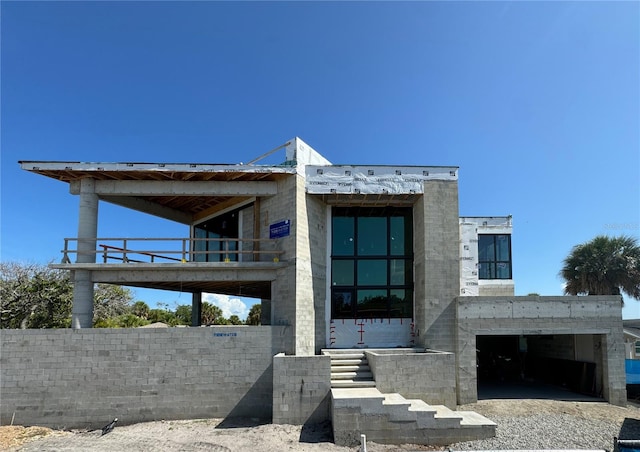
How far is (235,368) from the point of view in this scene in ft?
41.3

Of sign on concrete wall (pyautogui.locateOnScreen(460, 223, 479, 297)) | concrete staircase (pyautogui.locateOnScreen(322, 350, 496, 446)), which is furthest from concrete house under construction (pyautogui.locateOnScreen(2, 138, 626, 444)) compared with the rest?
sign on concrete wall (pyautogui.locateOnScreen(460, 223, 479, 297))

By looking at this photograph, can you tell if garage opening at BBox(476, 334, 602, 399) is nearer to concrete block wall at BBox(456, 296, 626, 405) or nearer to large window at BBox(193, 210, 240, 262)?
concrete block wall at BBox(456, 296, 626, 405)

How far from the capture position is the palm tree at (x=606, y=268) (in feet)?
62.2

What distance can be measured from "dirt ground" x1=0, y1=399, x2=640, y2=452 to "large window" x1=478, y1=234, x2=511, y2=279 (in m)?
8.76

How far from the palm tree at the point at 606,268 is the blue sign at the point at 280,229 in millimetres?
15448

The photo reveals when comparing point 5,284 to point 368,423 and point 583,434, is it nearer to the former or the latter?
point 368,423

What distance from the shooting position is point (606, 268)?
1945 centimetres

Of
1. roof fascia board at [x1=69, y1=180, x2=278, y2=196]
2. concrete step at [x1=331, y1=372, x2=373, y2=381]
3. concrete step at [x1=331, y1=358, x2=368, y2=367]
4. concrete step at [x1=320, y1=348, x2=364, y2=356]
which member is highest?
roof fascia board at [x1=69, y1=180, x2=278, y2=196]

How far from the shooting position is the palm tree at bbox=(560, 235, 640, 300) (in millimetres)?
18953

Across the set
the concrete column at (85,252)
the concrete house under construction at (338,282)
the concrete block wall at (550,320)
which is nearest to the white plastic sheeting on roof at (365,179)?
the concrete house under construction at (338,282)

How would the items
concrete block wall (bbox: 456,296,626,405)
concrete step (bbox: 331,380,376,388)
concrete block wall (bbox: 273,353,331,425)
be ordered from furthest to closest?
concrete block wall (bbox: 456,296,626,405) → concrete step (bbox: 331,380,376,388) → concrete block wall (bbox: 273,353,331,425)

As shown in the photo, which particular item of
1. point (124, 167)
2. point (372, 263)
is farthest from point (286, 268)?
point (124, 167)

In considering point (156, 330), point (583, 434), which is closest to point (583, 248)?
point (583, 434)

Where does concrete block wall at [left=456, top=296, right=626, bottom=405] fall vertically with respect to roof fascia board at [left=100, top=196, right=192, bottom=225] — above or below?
below
